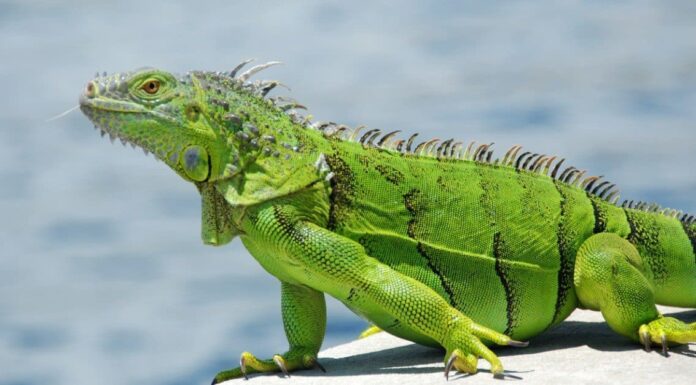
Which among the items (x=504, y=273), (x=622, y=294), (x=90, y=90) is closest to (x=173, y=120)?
(x=90, y=90)

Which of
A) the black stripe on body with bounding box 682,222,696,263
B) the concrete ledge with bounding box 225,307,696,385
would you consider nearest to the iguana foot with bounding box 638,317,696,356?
the concrete ledge with bounding box 225,307,696,385

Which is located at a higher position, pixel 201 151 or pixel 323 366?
pixel 201 151

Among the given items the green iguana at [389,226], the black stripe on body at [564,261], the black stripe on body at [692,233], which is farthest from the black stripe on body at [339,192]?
the black stripe on body at [692,233]

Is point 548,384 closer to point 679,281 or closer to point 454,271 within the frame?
point 454,271

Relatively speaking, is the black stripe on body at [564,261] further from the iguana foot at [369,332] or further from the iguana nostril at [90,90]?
the iguana nostril at [90,90]

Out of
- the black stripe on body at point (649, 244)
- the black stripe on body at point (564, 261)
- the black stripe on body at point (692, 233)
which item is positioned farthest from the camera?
the black stripe on body at point (692, 233)

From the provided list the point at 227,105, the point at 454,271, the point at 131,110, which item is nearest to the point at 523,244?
the point at 454,271
